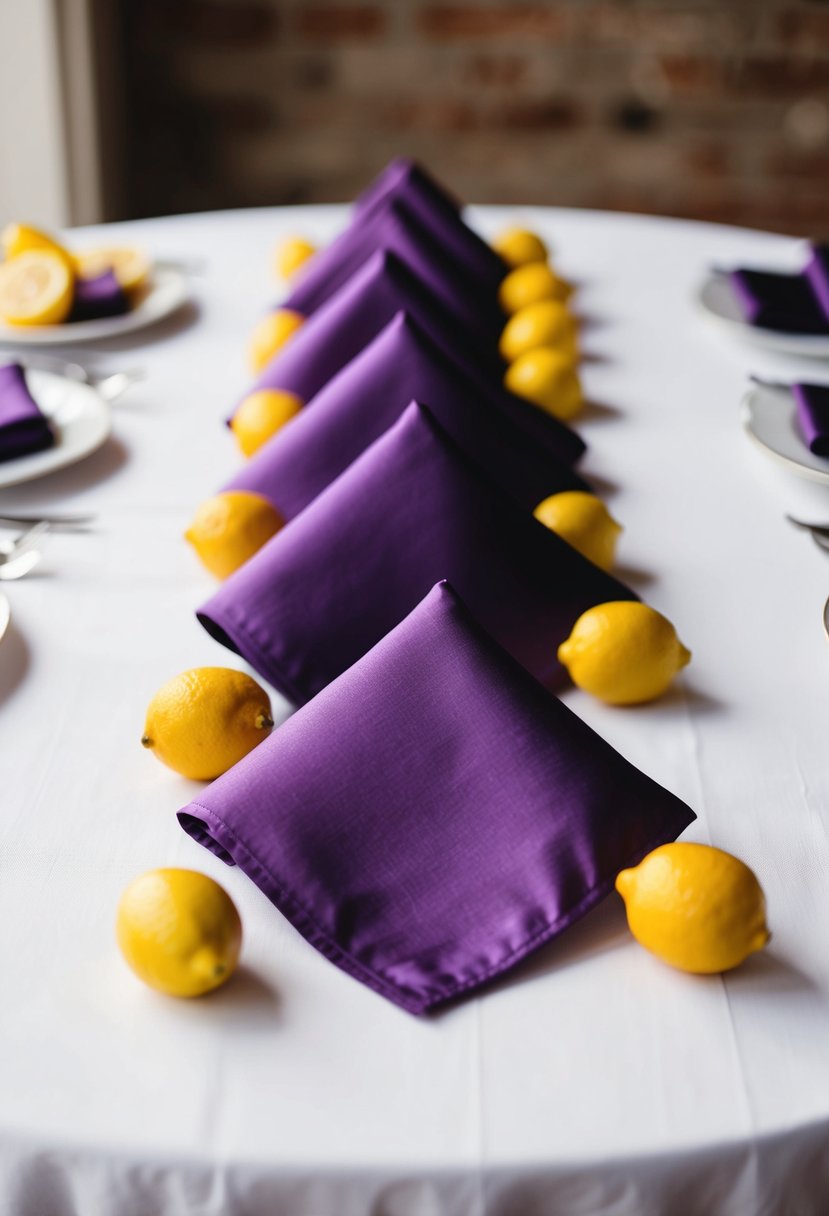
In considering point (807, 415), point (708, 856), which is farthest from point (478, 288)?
point (708, 856)

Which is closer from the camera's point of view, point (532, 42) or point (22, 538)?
point (22, 538)

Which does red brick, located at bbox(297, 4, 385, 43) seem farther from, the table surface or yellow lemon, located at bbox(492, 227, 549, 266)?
the table surface

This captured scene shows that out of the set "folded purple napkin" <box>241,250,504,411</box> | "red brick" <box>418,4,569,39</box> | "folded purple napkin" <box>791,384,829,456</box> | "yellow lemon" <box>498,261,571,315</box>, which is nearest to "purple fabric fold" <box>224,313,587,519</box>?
"folded purple napkin" <box>241,250,504,411</box>

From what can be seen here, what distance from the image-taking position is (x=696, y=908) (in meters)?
0.60

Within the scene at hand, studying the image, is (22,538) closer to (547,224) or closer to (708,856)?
(708,856)

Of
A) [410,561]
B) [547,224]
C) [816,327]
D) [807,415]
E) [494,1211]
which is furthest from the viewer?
[547,224]

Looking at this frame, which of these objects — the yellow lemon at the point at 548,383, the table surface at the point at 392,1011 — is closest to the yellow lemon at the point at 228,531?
the table surface at the point at 392,1011

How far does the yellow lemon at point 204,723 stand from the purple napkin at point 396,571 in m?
0.06

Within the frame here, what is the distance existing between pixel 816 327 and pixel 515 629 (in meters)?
0.79

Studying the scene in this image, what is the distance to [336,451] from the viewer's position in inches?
40.4

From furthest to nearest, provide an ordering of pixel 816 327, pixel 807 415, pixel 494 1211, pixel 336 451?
pixel 816 327, pixel 807 415, pixel 336 451, pixel 494 1211

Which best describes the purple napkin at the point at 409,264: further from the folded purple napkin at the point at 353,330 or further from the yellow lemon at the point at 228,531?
the yellow lemon at the point at 228,531

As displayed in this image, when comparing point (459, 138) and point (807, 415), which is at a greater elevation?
point (807, 415)

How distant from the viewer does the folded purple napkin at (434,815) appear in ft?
2.05
